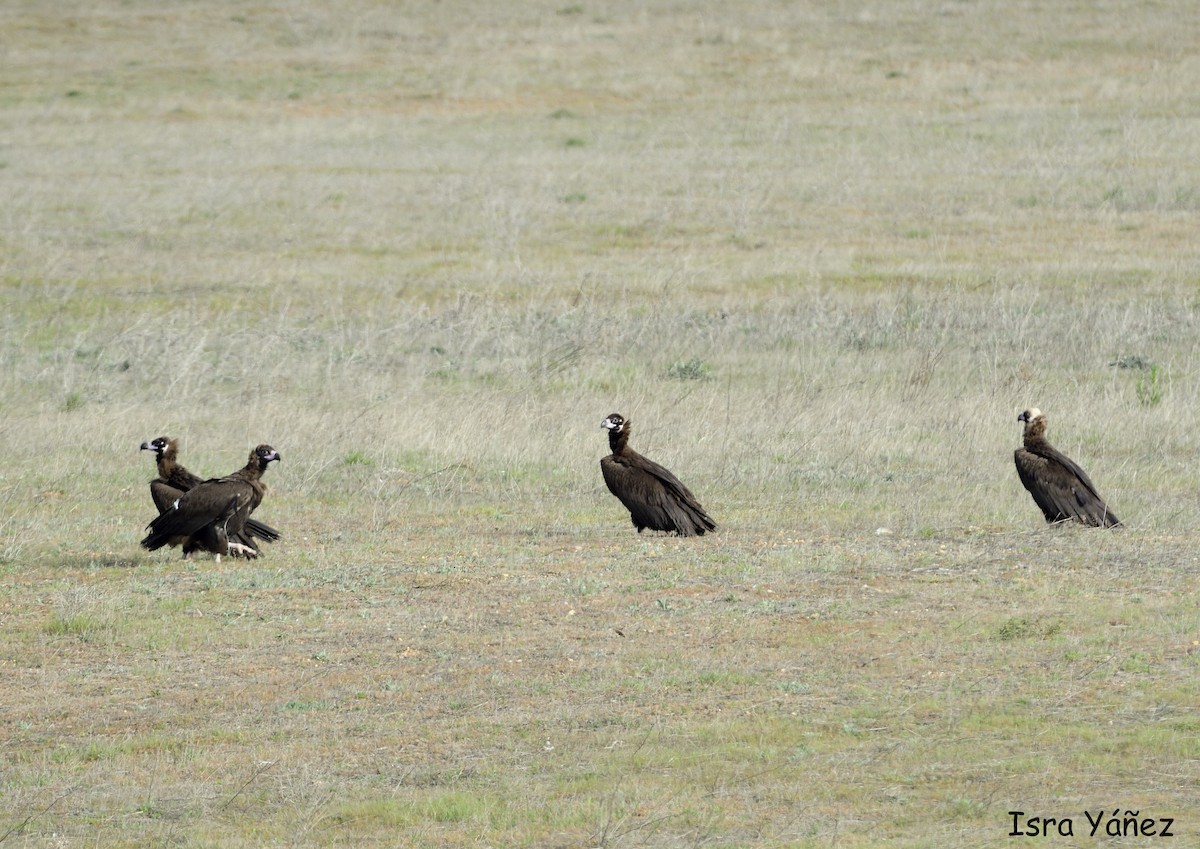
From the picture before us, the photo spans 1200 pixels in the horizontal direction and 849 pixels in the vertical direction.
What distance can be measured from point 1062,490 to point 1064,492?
0.02 metres

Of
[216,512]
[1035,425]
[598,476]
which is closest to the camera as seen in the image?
[216,512]

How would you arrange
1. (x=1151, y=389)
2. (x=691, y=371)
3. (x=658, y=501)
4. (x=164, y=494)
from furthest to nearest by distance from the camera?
(x=691, y=371) < (x=1151, y=389) < (x=658, y=501) < (x=164, y=494)

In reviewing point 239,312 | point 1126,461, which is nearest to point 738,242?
point 239,312

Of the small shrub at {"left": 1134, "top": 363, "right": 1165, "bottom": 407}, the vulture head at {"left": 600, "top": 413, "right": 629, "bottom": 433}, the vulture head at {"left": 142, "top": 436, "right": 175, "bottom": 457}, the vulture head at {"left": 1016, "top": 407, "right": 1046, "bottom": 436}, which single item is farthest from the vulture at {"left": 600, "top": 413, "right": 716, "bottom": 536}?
the small shrub at {"left": 1134, "top": 363, "right": 1165, "bottom": 407}

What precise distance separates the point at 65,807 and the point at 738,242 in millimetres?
24925

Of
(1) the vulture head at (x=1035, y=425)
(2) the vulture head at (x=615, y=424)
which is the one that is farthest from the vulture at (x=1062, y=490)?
(2) the vulture head at (x=615, y=424)

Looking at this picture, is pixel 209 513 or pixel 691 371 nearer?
pixel 209 513

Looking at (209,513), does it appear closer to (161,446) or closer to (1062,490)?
(161,446)

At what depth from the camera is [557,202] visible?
34.7m

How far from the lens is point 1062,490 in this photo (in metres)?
12.3

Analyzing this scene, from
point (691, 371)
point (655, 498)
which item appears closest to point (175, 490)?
point (655, 498)

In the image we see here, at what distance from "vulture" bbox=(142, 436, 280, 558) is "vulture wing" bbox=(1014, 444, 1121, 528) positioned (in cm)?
569

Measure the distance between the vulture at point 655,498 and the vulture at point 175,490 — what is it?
2629 millimetres

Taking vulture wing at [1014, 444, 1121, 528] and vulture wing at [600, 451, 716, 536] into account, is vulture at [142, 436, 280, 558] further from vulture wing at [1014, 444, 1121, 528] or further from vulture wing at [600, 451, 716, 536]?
vulture wing at [1014, 444, 1121, 528]
